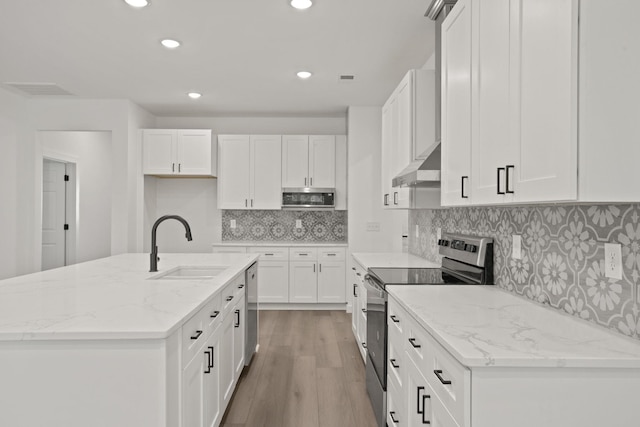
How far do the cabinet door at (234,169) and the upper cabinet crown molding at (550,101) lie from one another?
4117 mm

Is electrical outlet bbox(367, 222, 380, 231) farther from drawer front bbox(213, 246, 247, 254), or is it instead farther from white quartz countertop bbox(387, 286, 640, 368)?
white quartz countertop bbox(387, 286, 640, 368)

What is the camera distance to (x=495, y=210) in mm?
2389

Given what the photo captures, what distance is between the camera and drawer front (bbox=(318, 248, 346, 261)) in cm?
557

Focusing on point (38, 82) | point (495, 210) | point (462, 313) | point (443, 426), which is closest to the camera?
point (443, 426)

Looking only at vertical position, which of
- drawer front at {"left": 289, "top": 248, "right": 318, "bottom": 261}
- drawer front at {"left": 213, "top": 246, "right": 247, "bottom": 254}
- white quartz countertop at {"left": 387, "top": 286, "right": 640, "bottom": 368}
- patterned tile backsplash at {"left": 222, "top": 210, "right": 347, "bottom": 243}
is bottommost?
drawer front at {"left": 289, "top": 248, "right": 318, "bottom": 261}

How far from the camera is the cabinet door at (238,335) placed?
2.83 metres

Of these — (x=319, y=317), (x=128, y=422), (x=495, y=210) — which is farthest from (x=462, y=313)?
(x=319, y=317)

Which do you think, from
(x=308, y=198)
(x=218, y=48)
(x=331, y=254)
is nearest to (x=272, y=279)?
(x=331, y=254)

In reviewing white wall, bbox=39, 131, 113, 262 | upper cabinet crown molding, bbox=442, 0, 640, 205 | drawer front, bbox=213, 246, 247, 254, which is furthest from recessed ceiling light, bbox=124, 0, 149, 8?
white wall, bbox=39, 131, 113, 262

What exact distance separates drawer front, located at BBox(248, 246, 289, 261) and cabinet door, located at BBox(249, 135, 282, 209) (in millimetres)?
577

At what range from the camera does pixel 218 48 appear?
359 centimetres

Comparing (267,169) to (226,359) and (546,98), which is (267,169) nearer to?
(226,359)

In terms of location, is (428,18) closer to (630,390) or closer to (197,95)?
(630,390)

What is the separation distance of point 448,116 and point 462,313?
106cm
